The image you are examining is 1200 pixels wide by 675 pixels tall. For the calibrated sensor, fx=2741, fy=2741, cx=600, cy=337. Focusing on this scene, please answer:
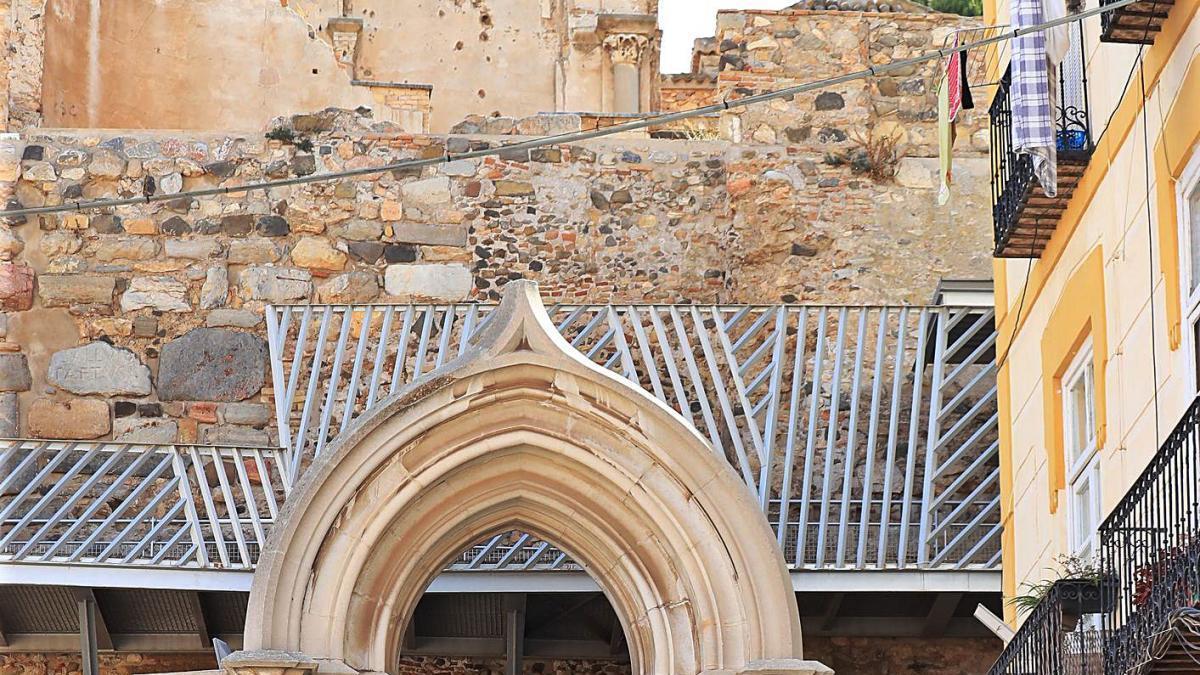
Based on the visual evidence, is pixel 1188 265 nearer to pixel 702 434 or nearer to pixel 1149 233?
pixel 1149 233

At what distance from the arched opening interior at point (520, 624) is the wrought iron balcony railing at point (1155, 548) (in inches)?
228

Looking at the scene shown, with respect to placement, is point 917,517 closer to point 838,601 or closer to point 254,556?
point 838,601

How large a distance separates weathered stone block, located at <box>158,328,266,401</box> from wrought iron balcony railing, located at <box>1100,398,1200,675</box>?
9.64 meters

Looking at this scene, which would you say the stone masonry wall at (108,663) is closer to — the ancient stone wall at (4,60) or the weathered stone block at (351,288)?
the weathered stone block at (351,288)

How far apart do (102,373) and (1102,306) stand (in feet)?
30.8

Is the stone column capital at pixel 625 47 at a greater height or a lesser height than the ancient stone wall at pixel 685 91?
greater

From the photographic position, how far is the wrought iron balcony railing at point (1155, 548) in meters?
9.96

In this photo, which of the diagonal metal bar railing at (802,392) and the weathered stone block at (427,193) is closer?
the diagonal metal bar railing at (802,392)

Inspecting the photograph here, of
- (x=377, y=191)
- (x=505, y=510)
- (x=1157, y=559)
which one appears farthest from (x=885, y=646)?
(x=1157, y=559)

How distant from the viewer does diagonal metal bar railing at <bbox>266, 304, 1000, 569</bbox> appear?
16.8 m

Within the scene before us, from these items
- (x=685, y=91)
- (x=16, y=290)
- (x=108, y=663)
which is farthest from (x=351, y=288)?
(x=685, y=91)

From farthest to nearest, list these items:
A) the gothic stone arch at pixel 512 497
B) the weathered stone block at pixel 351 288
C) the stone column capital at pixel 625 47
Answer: the stone column capital at pixel 625 47
the weathered stone block at pixel 351 288
the gothic stone arch at pixel 512 497

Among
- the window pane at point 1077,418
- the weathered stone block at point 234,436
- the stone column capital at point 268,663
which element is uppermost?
the weathered stone block at point 234,436

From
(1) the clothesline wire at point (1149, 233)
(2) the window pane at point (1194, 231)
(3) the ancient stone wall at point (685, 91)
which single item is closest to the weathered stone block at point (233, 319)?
(3) the ancient stone wall at point (685, 91)
